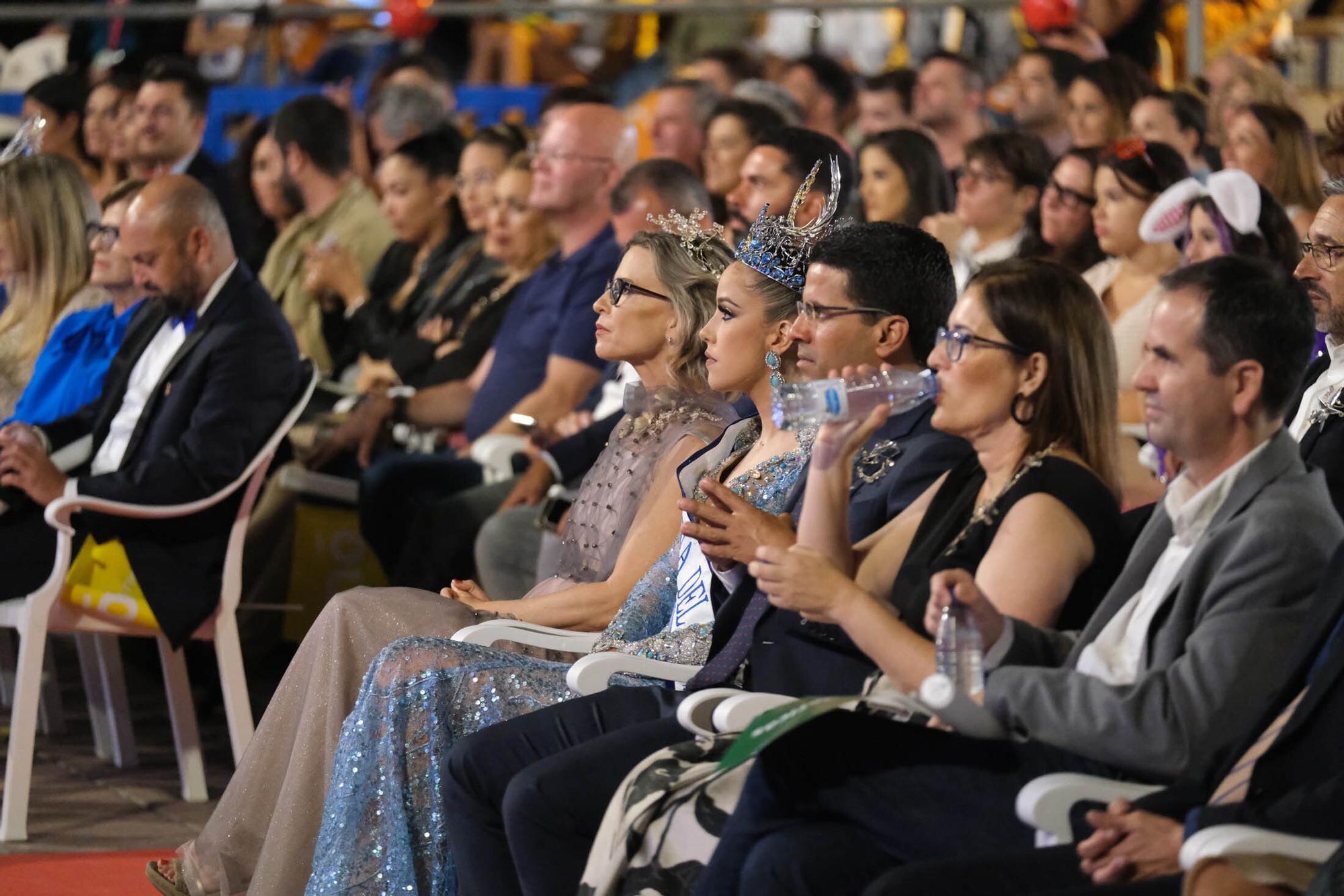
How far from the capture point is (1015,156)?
21.1 feet

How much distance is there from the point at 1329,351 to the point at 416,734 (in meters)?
1.83

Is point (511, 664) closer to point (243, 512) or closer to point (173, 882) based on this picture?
point (173, 882)

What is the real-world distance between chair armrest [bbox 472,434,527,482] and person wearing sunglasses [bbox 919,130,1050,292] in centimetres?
150

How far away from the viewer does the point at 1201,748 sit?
260 cm

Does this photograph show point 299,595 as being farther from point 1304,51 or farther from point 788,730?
point 1304,51

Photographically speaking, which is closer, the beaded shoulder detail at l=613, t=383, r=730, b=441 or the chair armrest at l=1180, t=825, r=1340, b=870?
the chair armrest at l=1180, t=825, r=1340, b=870

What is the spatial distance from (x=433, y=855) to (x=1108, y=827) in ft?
4.84

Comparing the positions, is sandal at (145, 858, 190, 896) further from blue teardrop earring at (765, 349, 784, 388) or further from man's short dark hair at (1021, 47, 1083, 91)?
man's short dark hair at (1021, 47, 1083, 91)

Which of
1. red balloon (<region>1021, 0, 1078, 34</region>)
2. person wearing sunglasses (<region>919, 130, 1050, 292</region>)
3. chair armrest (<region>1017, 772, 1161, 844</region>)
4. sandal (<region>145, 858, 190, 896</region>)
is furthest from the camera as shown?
red balloon (<region>1021, 0, 1078, 34</region>)

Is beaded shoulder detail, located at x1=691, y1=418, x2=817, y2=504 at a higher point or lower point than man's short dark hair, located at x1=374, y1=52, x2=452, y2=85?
lower

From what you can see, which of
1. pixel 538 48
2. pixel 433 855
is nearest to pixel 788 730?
pixel 433 855

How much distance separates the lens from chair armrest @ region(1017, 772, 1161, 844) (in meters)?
2.55
